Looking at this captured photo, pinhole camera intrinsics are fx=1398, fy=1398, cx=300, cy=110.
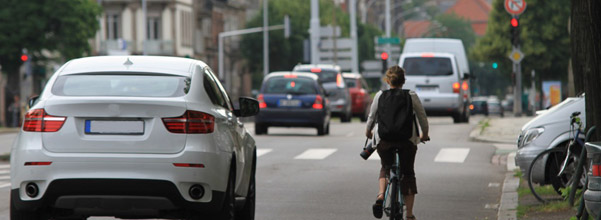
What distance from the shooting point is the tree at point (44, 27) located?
53.4 m

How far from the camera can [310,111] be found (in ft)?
102

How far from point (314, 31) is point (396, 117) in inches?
2183

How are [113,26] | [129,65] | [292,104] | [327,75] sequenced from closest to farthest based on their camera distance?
[129,65] < [292,104] < [327,75] < [113,26]

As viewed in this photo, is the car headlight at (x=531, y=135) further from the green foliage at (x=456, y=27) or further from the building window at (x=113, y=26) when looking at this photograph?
the green foliage at (x=456, y=27)

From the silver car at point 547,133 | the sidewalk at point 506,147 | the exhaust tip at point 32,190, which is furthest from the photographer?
the silver car at point 547,133

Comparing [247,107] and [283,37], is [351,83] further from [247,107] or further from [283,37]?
[283,37]

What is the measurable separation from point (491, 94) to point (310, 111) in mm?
123410

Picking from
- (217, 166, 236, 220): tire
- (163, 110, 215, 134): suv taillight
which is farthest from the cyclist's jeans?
(163, 110, 215, 134): suv taillight

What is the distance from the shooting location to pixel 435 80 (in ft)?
123

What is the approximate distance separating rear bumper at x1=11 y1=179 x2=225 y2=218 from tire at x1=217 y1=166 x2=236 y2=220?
53 cm

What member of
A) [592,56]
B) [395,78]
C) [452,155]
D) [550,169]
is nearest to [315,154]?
[452,155]

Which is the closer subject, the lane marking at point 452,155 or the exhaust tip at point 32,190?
the exhaust tip at point 32,190

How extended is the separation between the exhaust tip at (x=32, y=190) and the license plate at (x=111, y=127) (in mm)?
521

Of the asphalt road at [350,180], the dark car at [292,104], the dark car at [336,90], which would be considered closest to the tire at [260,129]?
the dark car at [292,104]
